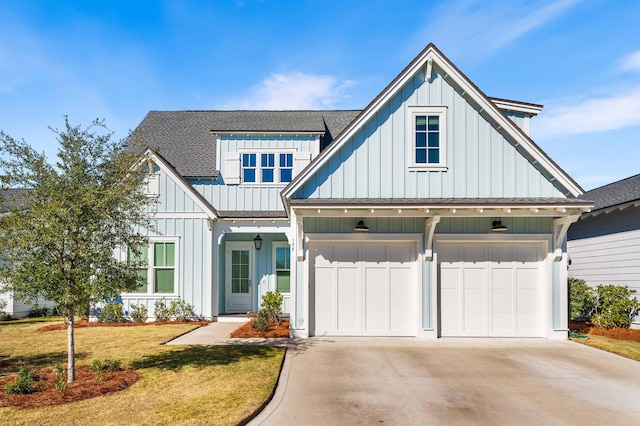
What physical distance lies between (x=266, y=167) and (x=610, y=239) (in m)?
12.7

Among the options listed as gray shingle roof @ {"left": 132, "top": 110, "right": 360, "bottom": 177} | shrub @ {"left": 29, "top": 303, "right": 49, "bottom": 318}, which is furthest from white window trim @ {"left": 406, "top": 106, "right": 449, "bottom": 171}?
shrub @ {"left": 29, "top": 303, "right": 49, "bottom": 318}

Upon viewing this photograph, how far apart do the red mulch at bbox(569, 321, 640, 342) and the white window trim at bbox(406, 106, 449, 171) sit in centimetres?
708

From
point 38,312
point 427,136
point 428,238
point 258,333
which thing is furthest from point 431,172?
point 38,312

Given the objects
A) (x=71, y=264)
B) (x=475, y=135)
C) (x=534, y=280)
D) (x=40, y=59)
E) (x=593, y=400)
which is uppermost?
(x=40, y=59)

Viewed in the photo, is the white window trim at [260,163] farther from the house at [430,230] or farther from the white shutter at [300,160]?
the house at [430,230]

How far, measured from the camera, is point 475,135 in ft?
35.6

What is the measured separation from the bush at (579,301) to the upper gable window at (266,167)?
1087 cm

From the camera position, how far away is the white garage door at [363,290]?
10.8m

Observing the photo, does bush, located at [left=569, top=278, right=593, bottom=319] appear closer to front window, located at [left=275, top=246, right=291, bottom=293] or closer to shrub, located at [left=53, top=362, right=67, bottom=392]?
front window, located at [left=275, top=246, right=291, bottom=293]

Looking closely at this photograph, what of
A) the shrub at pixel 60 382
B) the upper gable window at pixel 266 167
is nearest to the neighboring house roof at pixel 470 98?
the upper gable window at pixel 266 167

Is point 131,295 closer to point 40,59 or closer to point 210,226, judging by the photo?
point 210,226

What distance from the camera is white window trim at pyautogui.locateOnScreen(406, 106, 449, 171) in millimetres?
10812

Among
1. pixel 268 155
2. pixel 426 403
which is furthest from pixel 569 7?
pixel 426 403

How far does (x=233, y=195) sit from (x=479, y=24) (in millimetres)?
10288
